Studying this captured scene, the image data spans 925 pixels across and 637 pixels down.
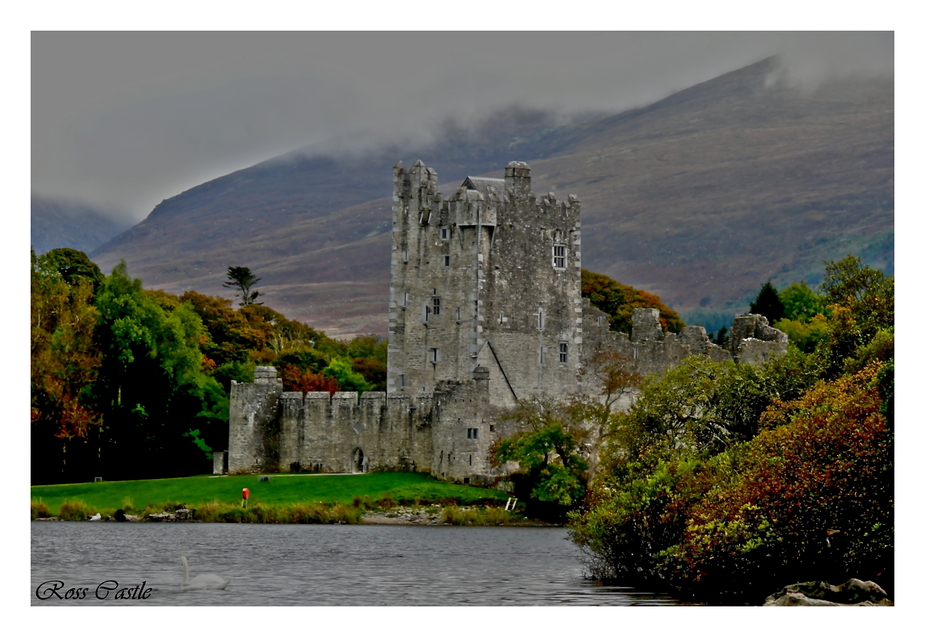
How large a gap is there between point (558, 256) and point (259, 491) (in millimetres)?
16102

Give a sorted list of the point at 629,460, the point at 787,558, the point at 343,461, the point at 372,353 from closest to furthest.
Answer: the point at 787,558, the point at 629,460, the point at 343,461, the point at 372,353

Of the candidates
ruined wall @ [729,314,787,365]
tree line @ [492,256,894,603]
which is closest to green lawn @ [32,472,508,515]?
tree line @ [492,256,894,603]

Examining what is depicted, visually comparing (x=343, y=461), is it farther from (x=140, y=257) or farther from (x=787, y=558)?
(x=140, y=257)

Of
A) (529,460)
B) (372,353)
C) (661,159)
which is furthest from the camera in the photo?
(661,159)

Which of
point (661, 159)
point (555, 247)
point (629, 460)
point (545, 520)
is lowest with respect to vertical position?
point (545, 520)

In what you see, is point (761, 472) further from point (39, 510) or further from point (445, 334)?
point (445, 334)

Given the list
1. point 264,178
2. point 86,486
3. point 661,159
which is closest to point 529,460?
point 86,486

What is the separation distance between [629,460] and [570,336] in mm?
29320

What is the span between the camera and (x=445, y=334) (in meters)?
60.2

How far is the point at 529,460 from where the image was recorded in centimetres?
5038

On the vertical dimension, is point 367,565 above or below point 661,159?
below

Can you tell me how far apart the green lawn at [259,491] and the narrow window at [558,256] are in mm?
11211

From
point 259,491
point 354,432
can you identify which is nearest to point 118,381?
point 259,491

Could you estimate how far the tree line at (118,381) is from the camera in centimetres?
5084
